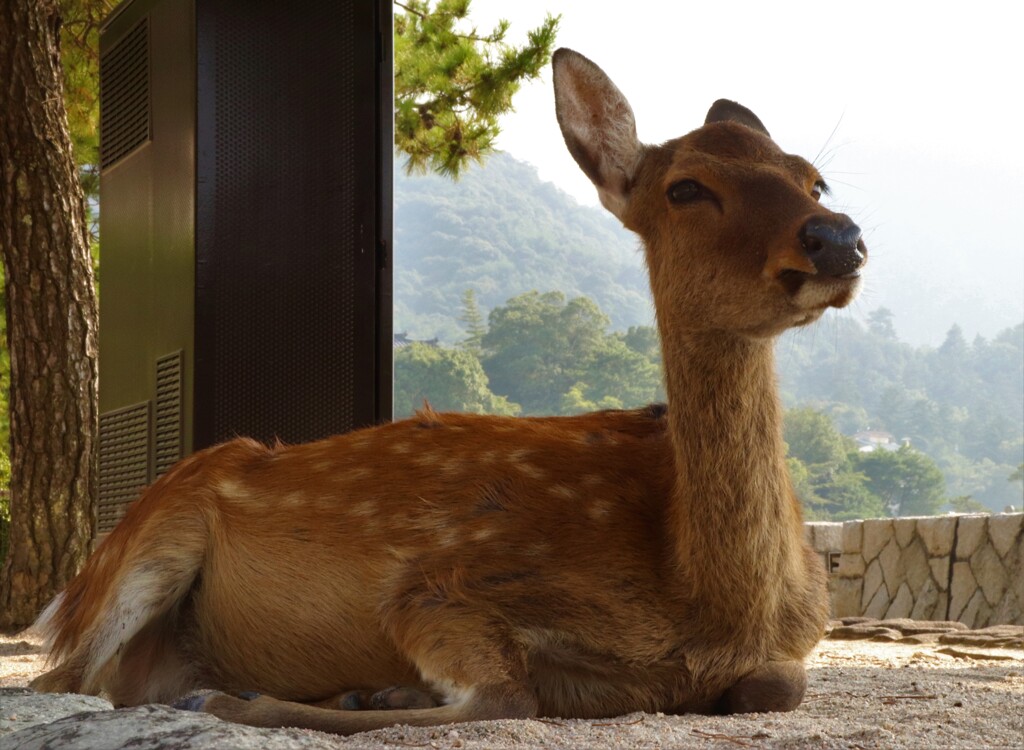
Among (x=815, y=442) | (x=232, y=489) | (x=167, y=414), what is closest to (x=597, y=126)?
(x=232, y=489)

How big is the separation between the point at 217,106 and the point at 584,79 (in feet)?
6.40

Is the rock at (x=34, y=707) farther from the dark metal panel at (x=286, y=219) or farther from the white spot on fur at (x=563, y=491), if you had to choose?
the dark metal panel at (x=286, y=219)

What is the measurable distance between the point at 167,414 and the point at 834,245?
293 cm

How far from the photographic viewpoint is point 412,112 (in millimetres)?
10109

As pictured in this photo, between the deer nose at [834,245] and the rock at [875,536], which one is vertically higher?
the deer nose at [834,245]

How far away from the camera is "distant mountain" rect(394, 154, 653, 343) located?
3187 inches

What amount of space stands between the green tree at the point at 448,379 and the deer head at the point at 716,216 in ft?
177

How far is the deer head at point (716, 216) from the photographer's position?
2.37m

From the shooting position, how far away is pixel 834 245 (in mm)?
2324

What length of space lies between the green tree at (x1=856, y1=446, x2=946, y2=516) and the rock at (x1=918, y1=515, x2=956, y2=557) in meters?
48.6

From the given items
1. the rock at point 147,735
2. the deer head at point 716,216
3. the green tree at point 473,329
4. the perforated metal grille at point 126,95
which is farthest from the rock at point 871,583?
the green tree at point 473,329

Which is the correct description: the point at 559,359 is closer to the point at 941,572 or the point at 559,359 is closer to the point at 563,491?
the point at 941,572

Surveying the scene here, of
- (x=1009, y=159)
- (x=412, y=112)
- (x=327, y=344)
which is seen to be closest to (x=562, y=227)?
(x=1009, y=159)

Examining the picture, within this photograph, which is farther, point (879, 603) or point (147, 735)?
point (879, 603)
